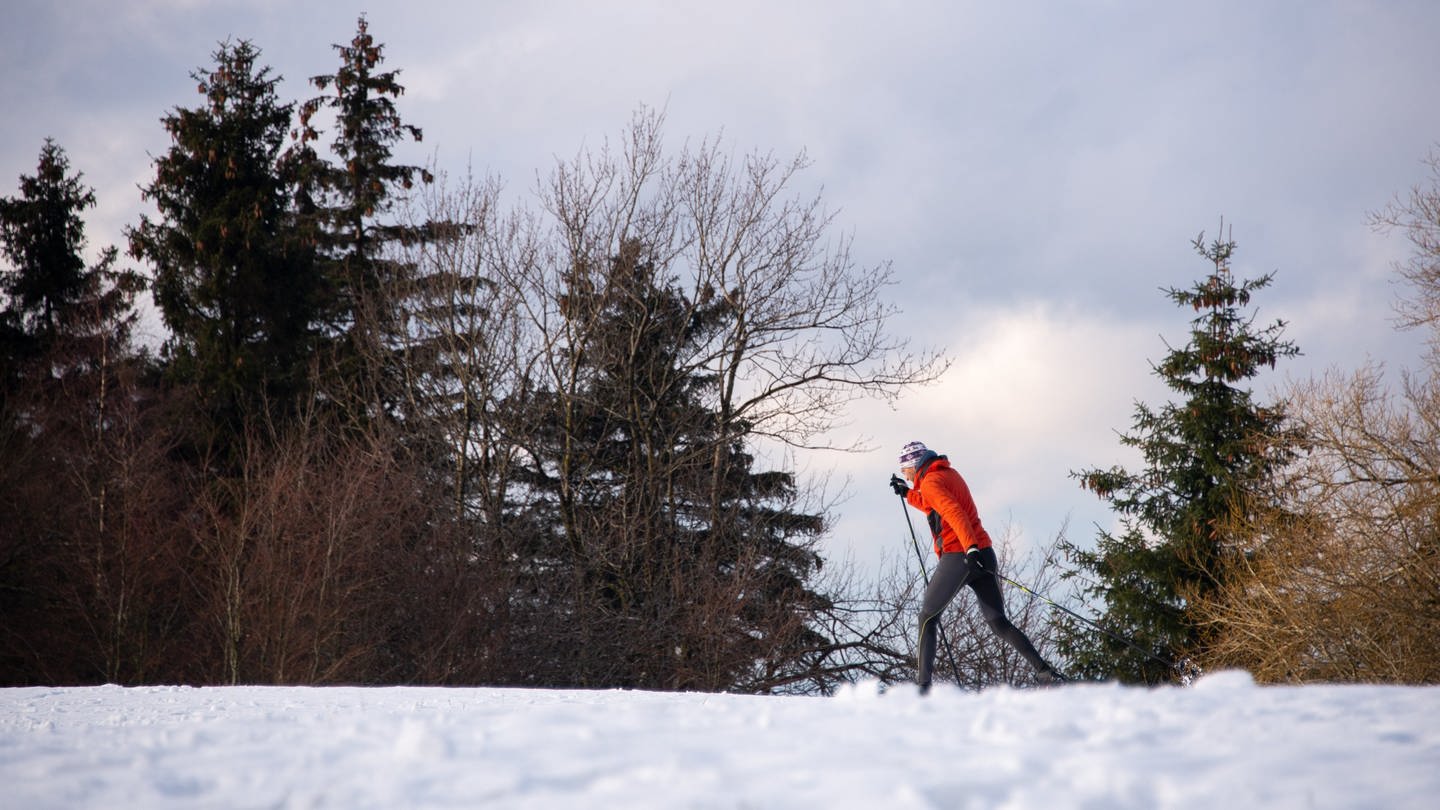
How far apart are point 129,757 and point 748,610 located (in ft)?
61.0

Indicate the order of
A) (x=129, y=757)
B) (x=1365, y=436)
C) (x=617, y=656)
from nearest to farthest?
(x=129, y=757) < (x=1365, y=436) < (x=617, y=656)

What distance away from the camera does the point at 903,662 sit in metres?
22.7

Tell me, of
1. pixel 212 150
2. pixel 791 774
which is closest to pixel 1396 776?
pixel 791 774

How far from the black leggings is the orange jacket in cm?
9

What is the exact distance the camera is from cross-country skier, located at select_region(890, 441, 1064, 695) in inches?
321

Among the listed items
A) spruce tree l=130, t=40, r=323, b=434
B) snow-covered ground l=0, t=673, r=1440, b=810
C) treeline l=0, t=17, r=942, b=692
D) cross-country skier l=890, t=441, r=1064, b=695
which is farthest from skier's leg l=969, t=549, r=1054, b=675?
spruce tree l=130, t=40, r=323, b=434

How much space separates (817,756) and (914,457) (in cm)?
504

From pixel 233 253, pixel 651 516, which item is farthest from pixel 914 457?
pixel 233 253

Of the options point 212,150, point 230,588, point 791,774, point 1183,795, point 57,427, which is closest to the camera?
point 1183,795

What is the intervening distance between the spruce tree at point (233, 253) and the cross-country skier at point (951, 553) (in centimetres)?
2184

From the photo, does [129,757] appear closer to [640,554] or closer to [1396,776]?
[1396,776]

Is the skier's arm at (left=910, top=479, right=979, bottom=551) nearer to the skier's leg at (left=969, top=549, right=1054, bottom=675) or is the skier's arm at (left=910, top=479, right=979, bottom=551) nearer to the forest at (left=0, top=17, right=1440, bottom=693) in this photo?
the skier's leg at (left=969, top=549, right=1054, bottom=675)

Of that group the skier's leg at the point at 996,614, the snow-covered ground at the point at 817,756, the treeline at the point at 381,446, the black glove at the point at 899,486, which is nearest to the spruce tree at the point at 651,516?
the treeline at the point at 381,446

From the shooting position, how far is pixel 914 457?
8492 mm
